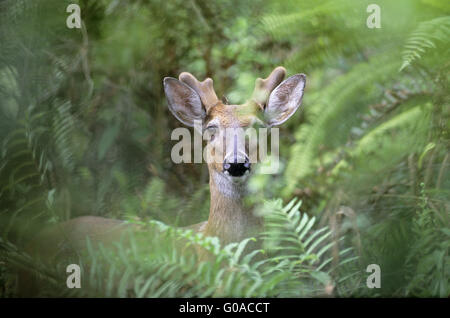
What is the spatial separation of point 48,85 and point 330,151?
82.0 inches

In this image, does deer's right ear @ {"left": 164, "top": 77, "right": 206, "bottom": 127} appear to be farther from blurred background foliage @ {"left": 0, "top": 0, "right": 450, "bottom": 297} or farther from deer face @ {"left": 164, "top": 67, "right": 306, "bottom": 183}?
blurred background foliage @ {"left": 0, "top": 0, "right": 450, "bottom": 297}

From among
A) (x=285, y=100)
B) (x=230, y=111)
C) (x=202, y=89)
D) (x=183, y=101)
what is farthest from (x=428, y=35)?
(x=183, y=101)

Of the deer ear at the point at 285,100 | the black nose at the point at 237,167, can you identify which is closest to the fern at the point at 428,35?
the deer ear at the point at 285,100

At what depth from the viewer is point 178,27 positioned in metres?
4.39

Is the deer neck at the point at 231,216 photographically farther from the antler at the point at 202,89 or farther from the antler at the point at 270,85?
the antler at the point at 270,85

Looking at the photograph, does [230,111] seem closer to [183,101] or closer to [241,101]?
[183,101]

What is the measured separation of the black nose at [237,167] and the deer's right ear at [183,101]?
1.51ft

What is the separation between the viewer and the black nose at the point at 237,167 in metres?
2.90

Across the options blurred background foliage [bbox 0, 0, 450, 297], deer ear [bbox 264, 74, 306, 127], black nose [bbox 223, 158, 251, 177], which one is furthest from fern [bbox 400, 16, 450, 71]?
black nose [bbox 223, 158, 251, 177]

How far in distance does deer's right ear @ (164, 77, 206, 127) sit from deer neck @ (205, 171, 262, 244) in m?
0.38
